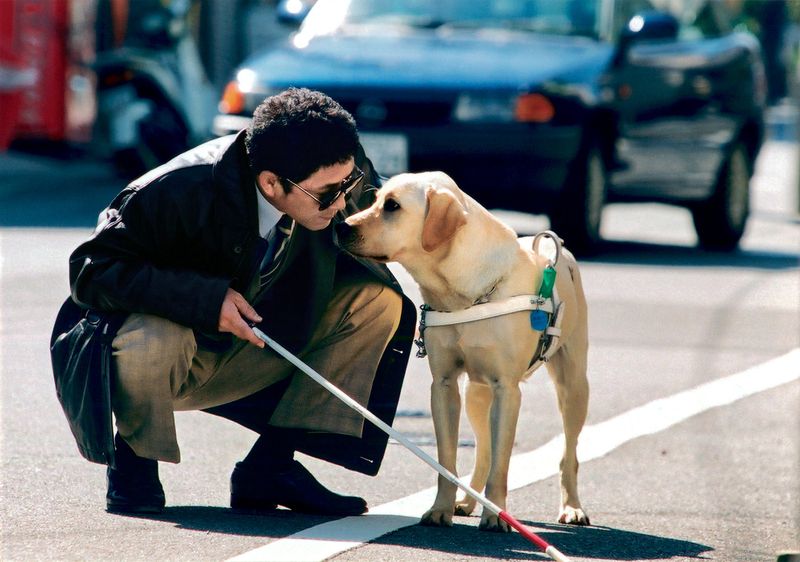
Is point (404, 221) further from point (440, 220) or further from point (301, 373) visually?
point (301, 373)

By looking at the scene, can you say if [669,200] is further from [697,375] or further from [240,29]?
[240,29]

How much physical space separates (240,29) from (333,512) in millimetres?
15320

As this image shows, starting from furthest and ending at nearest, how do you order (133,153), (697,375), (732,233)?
(133,153), (732,233), (697,375)

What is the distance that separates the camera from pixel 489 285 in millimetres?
5023

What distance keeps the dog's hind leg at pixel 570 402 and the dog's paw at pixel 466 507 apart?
270mm

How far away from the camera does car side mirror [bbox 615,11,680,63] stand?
1120cm

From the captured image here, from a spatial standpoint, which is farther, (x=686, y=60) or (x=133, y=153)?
(x=133, y=153)

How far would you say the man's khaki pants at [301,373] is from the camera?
4.84m

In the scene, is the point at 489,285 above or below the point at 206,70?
above

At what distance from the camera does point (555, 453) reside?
6.26 meters

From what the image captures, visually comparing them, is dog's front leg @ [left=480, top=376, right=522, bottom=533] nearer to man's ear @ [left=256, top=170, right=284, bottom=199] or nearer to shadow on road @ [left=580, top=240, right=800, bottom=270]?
man's ear @ [left=256, top=170, right=284, bottom=199]

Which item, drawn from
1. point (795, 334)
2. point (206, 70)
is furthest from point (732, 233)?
point (206, 70)

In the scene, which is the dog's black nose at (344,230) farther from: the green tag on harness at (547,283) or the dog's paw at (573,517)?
the dog's paw at (573,517)

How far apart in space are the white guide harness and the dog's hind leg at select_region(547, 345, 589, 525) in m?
0.19
